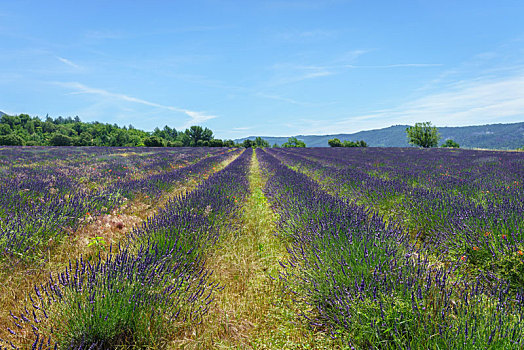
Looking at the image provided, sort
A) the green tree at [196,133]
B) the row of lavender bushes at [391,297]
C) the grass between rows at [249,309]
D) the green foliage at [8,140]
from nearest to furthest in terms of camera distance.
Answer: the row of lavender bushes at [391,297] → the grass between rows at [249,309] → the green foliage at [8,140] → the green tree at [196,133]

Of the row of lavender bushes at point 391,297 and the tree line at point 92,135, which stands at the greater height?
the tree line at point 92,135

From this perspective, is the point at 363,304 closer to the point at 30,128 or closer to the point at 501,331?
the point at 501,331

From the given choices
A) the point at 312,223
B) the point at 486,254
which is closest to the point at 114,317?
the point at 312,223

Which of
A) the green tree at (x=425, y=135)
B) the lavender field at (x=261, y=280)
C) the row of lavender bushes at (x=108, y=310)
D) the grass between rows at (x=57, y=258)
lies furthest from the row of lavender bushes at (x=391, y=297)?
the green tree at (x=425, y=135)

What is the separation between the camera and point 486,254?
8.29 ft

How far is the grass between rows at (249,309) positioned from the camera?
5.64 ft

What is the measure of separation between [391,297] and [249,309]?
3.78 ft

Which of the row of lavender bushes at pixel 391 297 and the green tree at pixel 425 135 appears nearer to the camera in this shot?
the row of lavender bushes at pixel 391 297

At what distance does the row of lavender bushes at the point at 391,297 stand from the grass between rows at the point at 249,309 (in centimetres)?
16

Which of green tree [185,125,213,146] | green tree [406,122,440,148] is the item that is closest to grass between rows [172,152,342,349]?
green tree [406,122,440,148]

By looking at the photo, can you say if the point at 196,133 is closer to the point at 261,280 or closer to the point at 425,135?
the point at 425,135

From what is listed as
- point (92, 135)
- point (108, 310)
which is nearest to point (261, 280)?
point (108, 310)

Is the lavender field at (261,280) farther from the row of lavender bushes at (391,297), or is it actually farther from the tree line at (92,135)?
the tree line at (92,135)

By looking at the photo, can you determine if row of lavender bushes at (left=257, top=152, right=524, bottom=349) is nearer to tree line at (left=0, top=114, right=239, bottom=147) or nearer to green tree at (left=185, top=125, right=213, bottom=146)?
tree line at (left=0, top=114, right=239, bottom=147)
